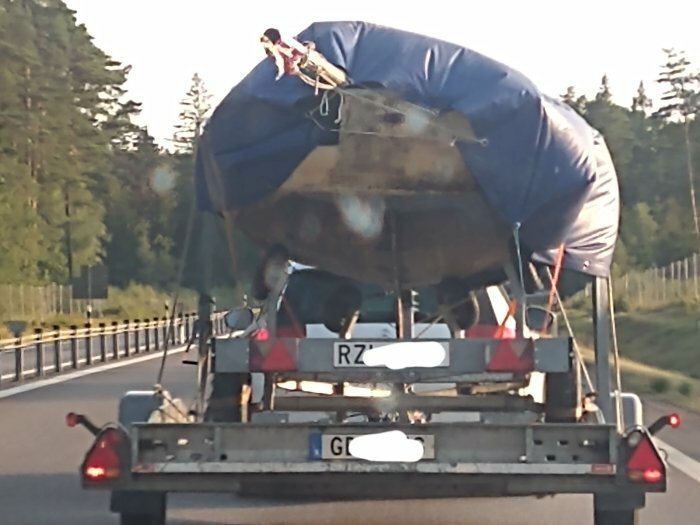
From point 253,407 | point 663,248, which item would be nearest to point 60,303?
point 663,248

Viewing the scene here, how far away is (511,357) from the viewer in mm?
9164

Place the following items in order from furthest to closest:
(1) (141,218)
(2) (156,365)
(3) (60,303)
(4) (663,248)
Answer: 1. (1) (141,218)
2. (4) (663,248)
3. (3) (60,303)
4. (2) (156,365)

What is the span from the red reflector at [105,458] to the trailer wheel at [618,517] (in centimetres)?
279

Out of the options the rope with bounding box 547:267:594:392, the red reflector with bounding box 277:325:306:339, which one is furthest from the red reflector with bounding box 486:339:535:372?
the red reflector with bounding box 277:325:306:339

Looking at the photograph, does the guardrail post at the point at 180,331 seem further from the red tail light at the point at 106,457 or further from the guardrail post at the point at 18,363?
the red tail light at the point at 106,457

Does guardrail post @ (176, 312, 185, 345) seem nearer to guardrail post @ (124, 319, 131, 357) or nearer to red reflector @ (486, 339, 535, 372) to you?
guardrail post @ (124, 319, 131, 357)

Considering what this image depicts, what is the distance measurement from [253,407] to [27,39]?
304ft

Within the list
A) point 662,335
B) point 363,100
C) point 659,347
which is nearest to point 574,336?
point 363,100

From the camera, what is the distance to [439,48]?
958cm

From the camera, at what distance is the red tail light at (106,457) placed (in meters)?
8.98

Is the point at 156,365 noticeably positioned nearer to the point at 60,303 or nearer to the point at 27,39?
the point at 60,303

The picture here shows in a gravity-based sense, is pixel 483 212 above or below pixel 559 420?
above

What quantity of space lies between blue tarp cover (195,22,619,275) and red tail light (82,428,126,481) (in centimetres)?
173

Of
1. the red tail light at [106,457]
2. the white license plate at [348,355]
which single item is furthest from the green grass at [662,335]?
the red tail light at [106,457]
